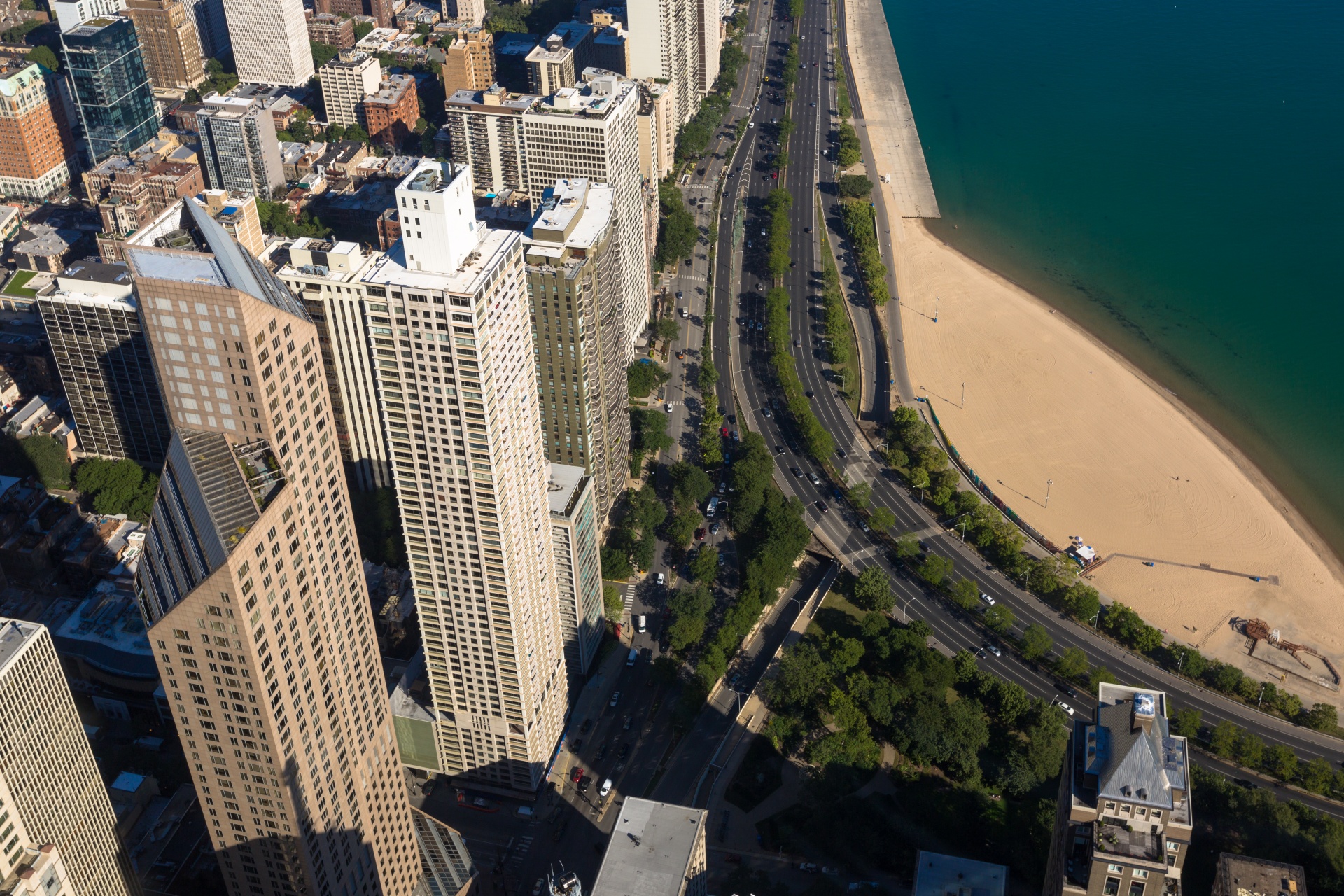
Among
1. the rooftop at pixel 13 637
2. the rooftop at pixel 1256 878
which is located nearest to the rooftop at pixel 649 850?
the rooftop at pixel 1256 878

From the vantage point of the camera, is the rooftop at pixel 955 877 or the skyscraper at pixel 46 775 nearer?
the skyscraper at pixel 46 775

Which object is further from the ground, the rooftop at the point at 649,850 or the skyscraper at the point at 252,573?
the skyscraper at the point at 252,573

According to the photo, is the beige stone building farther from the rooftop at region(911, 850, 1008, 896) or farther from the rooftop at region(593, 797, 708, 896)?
the rooftop at region(593, 797, 708, 896)

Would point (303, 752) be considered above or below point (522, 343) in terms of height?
below

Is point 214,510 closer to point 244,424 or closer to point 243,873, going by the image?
point 244,424

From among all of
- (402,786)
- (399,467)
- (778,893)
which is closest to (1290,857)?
(778,893)

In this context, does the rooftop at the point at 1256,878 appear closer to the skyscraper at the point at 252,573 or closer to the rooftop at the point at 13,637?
the skyscraper at the point at 252,573

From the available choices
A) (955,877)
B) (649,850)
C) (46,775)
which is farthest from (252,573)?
(955,877)
